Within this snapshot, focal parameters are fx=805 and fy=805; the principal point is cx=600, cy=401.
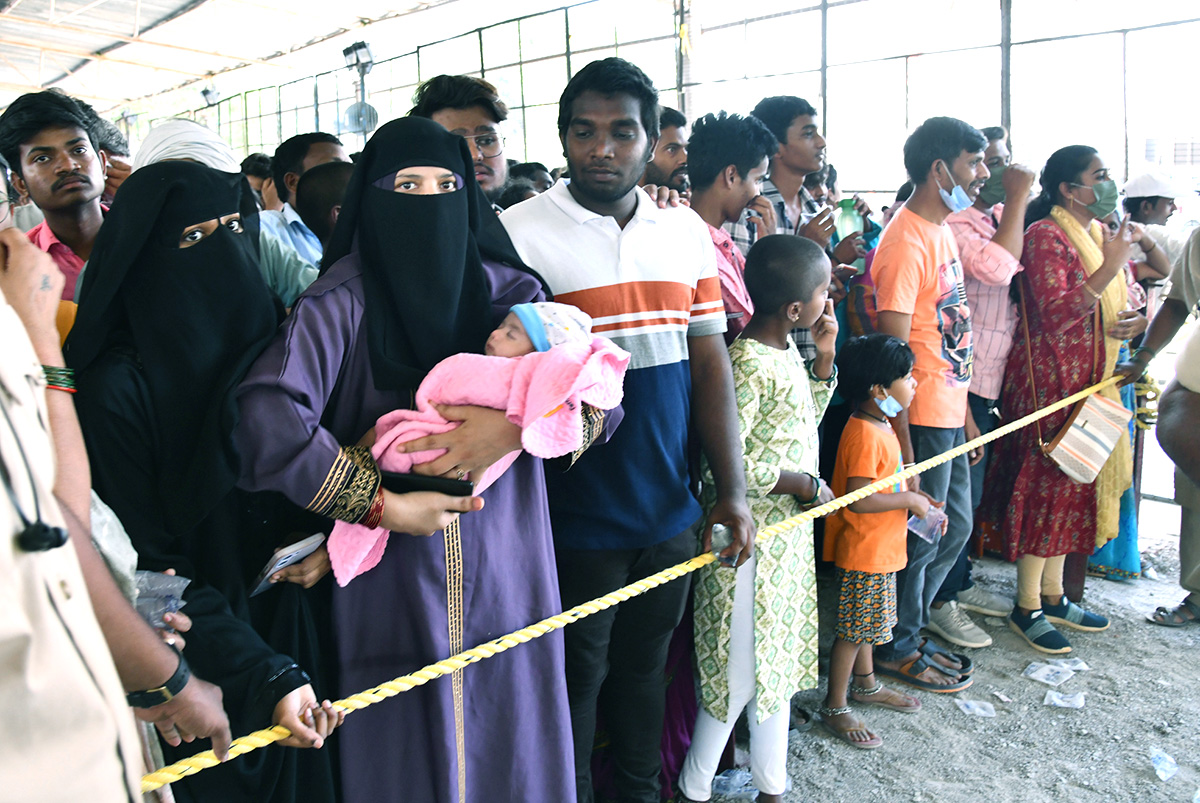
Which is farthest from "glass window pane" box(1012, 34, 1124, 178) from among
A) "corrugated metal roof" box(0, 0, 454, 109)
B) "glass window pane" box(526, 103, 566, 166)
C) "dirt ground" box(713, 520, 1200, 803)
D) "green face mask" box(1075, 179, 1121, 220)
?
"corrugated metal roof" box(0, 0, 454, 109)

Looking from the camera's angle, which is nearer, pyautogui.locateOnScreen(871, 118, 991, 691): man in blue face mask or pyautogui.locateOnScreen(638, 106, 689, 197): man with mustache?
pyautogui.locateOnScreen(871, 118, 991, 691): man in blue face mask

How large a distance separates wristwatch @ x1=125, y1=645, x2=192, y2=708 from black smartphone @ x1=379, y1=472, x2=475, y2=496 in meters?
0.50

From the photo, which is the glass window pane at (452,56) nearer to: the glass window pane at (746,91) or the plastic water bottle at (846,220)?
the glass window pane at (746,91)

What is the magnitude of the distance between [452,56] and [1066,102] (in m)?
11.1

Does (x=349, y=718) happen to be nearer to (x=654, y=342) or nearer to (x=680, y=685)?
(x=654, y=342)

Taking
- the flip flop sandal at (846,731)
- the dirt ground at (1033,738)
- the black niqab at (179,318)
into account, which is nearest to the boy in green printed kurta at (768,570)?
the dirt ground at (1033,738)

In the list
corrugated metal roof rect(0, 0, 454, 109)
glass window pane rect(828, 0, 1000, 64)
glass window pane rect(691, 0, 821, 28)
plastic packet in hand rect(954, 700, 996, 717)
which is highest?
corrugated metal roof rect(0, 0, 454, 109)

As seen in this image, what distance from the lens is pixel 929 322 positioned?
3.32m

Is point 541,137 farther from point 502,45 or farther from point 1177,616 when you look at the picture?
point 1177,616

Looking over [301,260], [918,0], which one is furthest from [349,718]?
[918,0]

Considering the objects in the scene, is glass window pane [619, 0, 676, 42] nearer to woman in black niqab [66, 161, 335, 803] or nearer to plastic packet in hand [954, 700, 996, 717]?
plastic packet in hand [954, 700, 996, 717]

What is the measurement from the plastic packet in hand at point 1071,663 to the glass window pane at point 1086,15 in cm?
630

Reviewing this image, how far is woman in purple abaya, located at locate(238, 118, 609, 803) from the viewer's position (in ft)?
5.34

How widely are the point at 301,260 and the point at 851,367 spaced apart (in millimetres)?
1998
